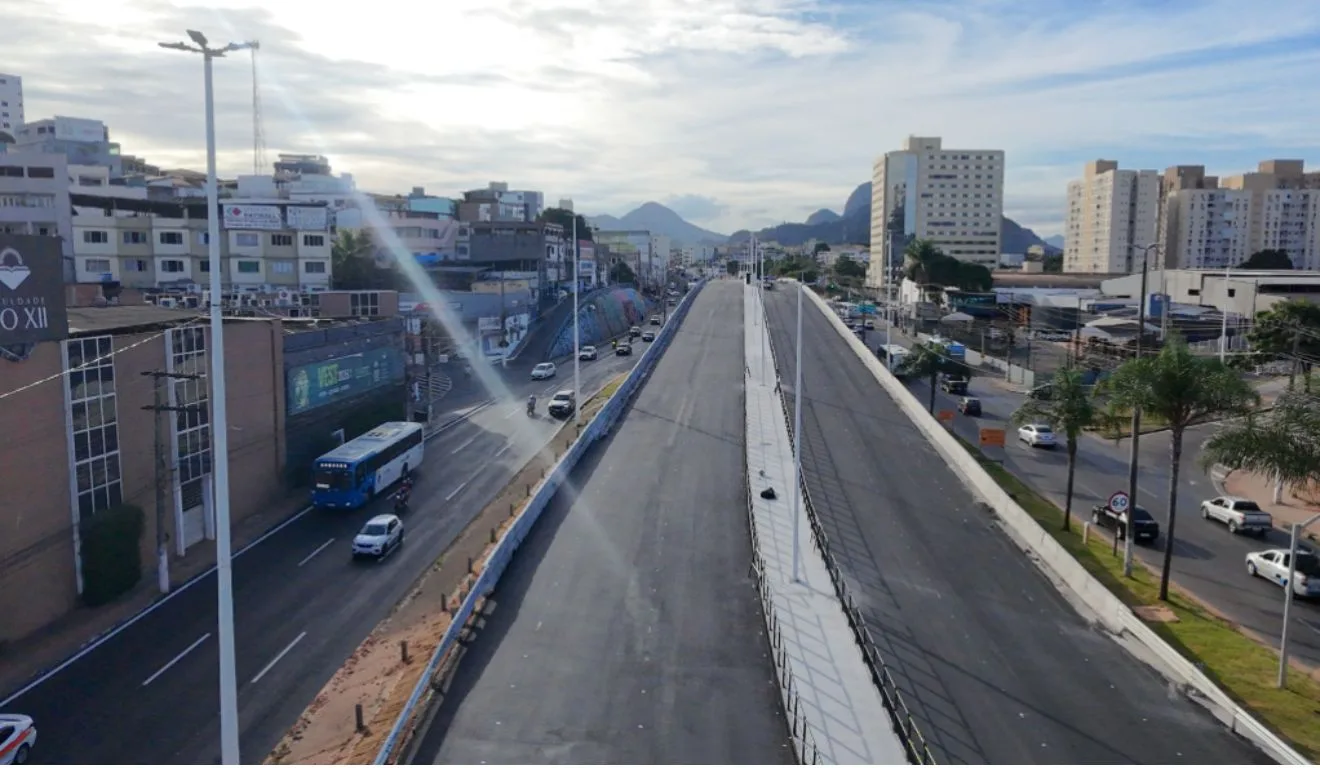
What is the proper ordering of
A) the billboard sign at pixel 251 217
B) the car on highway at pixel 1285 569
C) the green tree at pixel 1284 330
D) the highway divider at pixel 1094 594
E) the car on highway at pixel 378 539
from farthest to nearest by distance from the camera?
1. the billboard sign at pixel 251 217
2. the green tree at pixel 1284 330
3. the car on highway at pixel 378 539
4. the car on highway at pixel 1285 569
5. the highway divider at pixel 1094 594

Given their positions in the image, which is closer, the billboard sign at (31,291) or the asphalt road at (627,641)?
the asphalt road at (627,641)

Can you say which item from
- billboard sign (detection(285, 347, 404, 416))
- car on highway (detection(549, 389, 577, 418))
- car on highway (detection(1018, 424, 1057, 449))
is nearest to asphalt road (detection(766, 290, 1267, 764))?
car on highway (detection(1018, 424, 1057, 449))

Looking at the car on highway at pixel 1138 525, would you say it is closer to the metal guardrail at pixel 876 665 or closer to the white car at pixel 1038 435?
the metal guardrail at pixel 876 665

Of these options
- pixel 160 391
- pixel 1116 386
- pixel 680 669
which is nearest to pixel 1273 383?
pixel 1116 386

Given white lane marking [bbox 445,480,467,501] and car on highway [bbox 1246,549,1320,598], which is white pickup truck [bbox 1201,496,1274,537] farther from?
white lane marking [bbox 445,480,467,501]

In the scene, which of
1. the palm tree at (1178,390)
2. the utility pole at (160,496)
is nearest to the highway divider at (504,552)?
the utility pole at (160,496)

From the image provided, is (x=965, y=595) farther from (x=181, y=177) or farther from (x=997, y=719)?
(x=181, y=177)

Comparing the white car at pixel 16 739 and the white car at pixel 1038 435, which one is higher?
the white car at pixel 1038 435
